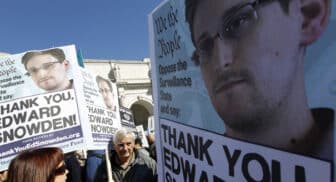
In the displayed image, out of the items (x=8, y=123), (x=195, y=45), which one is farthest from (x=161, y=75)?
(x=8, y=123)

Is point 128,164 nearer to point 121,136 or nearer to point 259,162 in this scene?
point 121,136

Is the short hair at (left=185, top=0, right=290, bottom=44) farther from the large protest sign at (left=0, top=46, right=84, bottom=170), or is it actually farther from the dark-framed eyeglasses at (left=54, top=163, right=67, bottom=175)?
the large protest sign at (left=0, top=46, right=84, bottom=170)

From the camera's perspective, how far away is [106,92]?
382 centimetres

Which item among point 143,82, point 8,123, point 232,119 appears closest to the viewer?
point 232,119

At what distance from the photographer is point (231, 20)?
3.02 ft

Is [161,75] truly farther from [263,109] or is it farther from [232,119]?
[263,109]

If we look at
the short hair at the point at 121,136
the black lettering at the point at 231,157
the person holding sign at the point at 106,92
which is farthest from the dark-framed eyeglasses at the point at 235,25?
the person holding sign at the point at 106,92

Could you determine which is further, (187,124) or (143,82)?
(143,82)

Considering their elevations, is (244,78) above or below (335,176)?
above

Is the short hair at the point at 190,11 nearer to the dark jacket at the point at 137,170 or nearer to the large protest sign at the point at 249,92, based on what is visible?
the large protest sign at the point at 249,92

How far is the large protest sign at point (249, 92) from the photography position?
705 millimetres

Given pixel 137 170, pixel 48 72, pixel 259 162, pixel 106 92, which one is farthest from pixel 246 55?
pixel 106 92

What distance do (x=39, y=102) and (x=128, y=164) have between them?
888 mm

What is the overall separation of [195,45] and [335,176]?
23.4 inches
